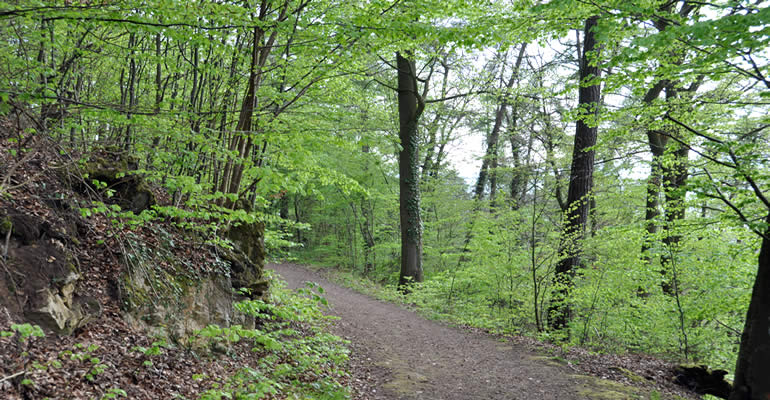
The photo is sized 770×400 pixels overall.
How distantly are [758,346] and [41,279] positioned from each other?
6.98 meters

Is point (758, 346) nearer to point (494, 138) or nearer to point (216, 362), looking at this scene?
point (216, 362)

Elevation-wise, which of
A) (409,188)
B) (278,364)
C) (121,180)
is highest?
(409,188)

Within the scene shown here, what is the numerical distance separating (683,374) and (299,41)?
7393mm

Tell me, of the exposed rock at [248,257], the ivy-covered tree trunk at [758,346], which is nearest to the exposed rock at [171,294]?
the exposed rock at [248,257]

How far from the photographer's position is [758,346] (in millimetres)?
4137

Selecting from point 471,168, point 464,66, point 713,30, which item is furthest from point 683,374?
point 471,168

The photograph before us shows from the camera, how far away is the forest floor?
5.62 meters

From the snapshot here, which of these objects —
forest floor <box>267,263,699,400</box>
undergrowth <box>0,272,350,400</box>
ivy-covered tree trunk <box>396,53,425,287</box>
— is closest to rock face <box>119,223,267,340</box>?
undergrowth <box>0,272,350,400</box>

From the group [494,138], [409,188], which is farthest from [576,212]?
[494,138]

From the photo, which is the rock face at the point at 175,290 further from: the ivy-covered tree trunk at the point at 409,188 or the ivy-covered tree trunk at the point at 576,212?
the ivy-covered tree trunk at the point at 409,188

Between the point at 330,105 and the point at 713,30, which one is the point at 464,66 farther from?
the point at 713,30

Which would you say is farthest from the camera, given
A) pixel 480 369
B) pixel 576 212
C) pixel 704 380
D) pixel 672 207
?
pixel 576 212

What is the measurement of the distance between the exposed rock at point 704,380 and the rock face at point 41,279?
25.7 feet

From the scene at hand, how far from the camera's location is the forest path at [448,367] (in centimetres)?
561
